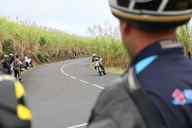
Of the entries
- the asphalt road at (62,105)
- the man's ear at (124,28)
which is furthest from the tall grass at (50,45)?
the man's ear at (124,28)

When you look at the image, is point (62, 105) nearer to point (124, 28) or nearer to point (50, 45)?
point (124, 28)

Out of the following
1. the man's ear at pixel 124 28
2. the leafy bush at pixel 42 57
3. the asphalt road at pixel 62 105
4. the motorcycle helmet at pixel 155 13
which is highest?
the motorcycle helmet at pixel 155 13

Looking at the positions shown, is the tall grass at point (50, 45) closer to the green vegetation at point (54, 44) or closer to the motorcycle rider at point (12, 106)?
the green vegetation at point (54, 44)

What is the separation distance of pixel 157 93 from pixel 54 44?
6942 centimetres

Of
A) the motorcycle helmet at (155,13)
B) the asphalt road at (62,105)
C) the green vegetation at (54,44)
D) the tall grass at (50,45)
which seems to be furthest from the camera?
the tall grass at (50,45)

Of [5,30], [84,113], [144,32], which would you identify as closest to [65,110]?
[84,113]

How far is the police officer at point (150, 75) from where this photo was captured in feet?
6.52

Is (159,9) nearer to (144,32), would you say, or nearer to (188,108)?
(144,32)

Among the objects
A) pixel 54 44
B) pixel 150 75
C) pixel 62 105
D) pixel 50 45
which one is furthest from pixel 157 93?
pixel 54 44

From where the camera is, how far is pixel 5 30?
2084 inches

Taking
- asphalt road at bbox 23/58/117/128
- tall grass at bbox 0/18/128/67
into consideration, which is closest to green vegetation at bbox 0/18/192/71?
tall grass at bbox 0/18/128/67

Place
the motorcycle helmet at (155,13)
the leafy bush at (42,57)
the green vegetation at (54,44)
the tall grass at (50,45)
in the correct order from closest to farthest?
the motorcycle helmet at (155,13) < the green vegetation at (54,44) < the tall grass at (50,45) < the leafy bush at (42,57)

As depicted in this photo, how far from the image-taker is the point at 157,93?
201 centimetres

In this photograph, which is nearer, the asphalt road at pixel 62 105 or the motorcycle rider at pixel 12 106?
the motorcycle rider at pixel 12 106
